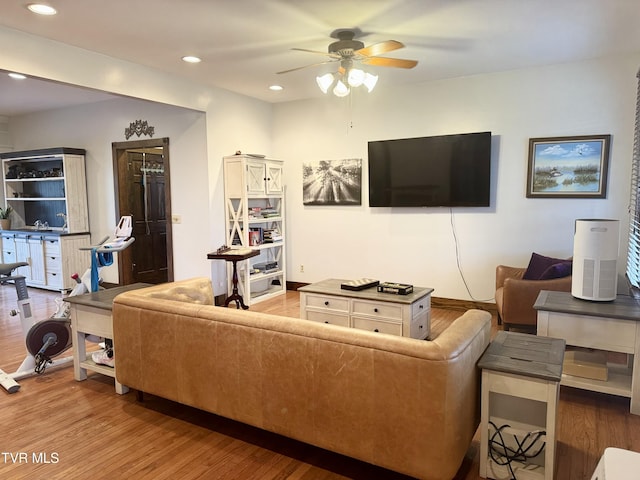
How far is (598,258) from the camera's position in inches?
114

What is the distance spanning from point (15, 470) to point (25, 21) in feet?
9.97

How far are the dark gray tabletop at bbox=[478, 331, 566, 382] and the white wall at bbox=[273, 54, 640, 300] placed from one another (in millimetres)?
2682

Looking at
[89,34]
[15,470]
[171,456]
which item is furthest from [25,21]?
[171,456]

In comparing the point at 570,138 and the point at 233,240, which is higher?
the point at 570,138

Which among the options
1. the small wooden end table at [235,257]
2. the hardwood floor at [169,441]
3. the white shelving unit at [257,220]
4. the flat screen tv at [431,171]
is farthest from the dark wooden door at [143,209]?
the hardwood floor at [169,441]

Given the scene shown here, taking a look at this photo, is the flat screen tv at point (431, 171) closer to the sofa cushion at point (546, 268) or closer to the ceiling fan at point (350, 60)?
the sofa cushion at point (546, 268)

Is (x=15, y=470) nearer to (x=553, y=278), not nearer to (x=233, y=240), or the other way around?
(x=233, y=240)

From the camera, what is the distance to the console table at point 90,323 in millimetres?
2988

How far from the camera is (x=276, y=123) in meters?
6.24

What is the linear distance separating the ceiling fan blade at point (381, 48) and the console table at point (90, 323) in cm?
254

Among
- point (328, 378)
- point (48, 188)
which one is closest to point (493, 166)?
point (328, 378)

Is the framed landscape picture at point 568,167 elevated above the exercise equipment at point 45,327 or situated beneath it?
elevated above

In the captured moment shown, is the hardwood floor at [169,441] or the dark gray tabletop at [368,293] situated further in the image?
the dark gray tabletop at [368,293]

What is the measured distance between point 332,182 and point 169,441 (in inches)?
159
